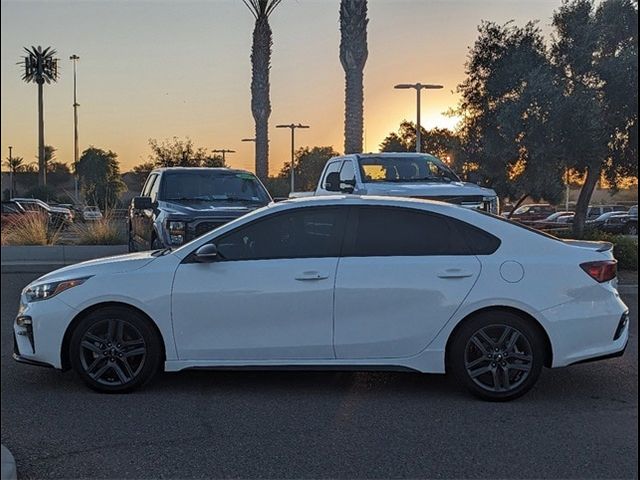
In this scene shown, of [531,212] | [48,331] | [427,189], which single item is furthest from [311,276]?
[531,212]

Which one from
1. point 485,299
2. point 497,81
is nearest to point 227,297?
point 485,299

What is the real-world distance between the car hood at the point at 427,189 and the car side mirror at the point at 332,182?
0.69 meters

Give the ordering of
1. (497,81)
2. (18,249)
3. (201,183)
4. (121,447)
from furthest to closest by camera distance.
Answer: (18,249), (497,81), (201,183), (121,447)

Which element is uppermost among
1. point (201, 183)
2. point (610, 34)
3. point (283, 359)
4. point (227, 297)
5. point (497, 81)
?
point (610, 34)

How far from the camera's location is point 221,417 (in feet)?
16.1

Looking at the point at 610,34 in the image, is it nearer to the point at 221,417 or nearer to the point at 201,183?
the point at 201,183

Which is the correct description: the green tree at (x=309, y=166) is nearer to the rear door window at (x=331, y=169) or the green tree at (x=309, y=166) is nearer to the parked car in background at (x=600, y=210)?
the rear door window at (x=331, y=169)

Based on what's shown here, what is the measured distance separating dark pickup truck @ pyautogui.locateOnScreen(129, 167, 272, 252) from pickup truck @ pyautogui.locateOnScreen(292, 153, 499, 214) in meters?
1.02

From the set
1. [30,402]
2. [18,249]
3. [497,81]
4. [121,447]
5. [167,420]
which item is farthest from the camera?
[18,249]

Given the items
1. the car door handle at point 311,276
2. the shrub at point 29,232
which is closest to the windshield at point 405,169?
the car door handle at point 311,276

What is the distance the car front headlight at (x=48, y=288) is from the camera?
5.48 meters

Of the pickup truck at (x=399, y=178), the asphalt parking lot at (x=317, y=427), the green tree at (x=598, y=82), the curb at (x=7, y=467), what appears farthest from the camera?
the green tree at (x=598, y=82)

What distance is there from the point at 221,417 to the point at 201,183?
609cm

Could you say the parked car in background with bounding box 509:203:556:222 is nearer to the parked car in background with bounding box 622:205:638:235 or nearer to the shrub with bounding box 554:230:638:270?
the shrub with bounding box 554:230:638:270
